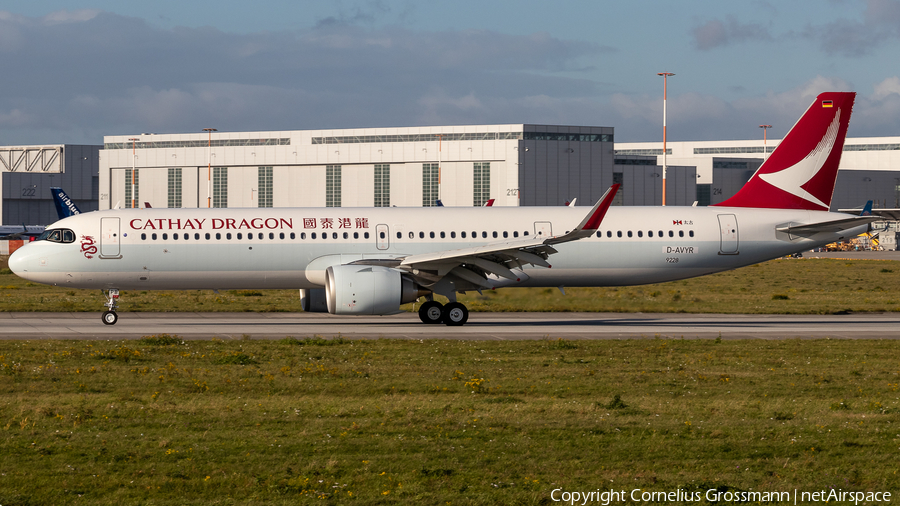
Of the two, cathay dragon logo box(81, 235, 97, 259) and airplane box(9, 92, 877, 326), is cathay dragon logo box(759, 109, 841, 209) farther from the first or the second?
cathay dragon logo box(81, 235, 97, 259)

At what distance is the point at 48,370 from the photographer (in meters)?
18.1

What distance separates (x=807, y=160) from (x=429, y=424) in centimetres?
2354

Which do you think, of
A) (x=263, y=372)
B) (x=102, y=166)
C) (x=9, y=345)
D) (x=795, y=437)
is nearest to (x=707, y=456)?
(x=795, y=437)

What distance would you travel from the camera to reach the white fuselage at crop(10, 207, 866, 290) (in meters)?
29.0

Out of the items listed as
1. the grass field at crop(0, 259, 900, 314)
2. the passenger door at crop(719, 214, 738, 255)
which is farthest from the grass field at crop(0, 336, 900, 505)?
the grass field at crop(0, 259, 900, 314)

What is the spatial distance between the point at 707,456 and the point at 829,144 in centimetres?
2388

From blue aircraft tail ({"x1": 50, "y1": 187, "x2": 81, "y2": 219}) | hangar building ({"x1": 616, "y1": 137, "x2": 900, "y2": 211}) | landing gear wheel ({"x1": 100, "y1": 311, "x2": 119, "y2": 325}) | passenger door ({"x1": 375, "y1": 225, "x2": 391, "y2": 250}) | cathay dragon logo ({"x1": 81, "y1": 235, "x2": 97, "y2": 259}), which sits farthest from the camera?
hangar building ({"x1": 616, "y1": 137, "x2": 900, "y2": 211})

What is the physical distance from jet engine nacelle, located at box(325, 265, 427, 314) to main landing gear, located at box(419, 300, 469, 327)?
2.29m

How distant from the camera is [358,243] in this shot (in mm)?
29625

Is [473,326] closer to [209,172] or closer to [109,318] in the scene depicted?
[109,318]

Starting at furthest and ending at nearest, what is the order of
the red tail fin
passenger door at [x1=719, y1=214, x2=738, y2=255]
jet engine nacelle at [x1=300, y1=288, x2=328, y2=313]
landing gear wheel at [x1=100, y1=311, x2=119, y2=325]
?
the red tail fin < jet engine nacelle at [x1=300, y1=288, x2=328, y2=313] < passenger door at [x1=719, y1=214, x2=738, y2=255] < landing gear wheel at [x1=100, y1=311, x2=119, y2=325]

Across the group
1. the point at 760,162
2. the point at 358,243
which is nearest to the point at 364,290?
the point at 358,243

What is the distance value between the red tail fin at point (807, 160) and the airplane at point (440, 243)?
0.04 metres

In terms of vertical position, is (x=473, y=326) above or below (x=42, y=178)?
below
